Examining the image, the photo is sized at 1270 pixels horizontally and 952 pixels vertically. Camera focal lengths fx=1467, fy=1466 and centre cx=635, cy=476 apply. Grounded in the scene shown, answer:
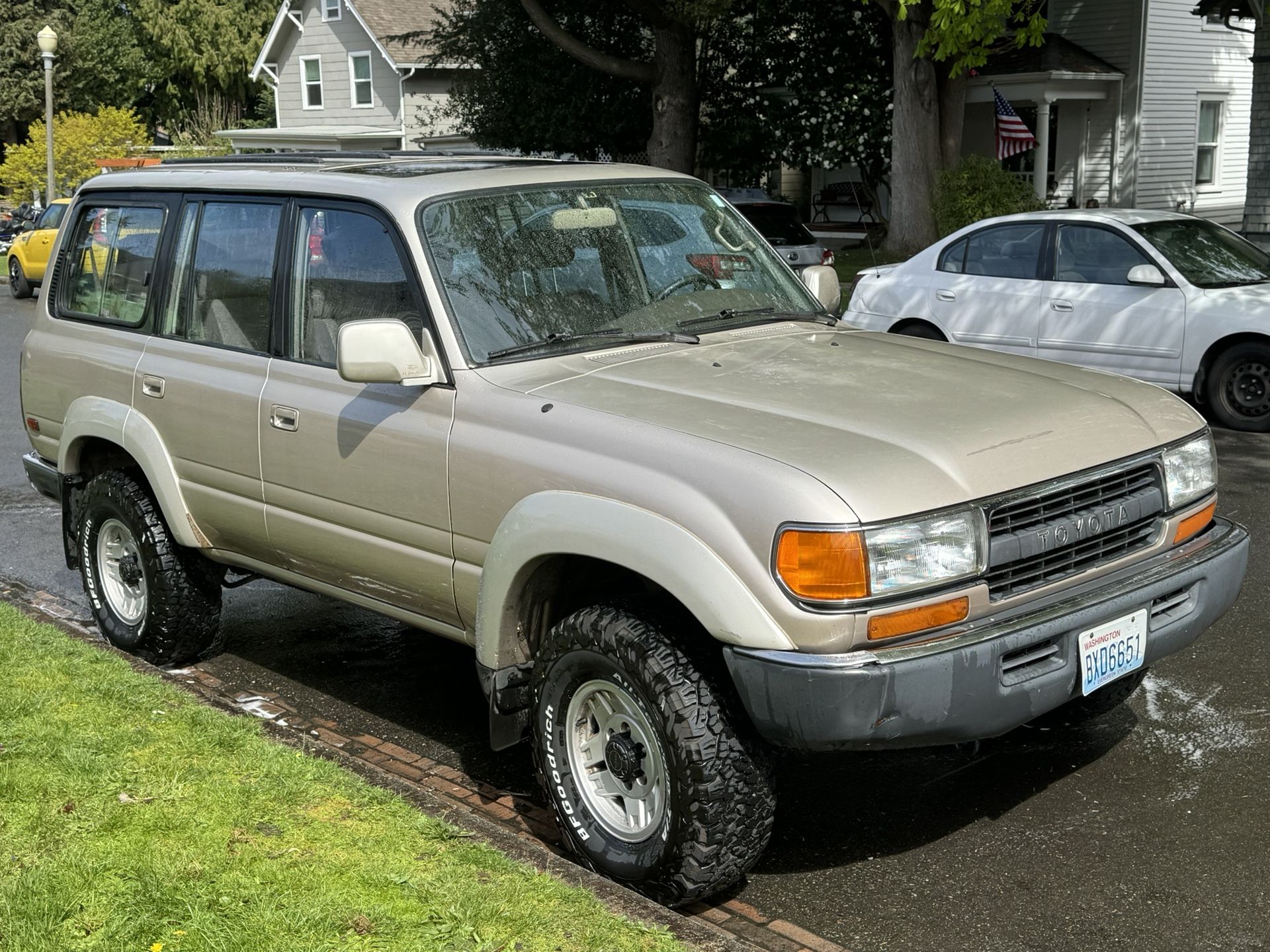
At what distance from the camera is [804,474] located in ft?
12.1

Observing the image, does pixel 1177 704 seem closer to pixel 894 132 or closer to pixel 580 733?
pixel 580 733

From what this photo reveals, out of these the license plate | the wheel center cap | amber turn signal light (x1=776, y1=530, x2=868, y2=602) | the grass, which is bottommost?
the grass

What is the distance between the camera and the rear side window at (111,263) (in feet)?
19.8

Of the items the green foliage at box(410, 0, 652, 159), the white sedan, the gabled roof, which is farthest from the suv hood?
the gabled roof

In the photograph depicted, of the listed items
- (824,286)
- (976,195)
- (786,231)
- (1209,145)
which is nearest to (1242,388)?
(824,286)

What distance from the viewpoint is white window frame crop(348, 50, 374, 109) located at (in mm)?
42500

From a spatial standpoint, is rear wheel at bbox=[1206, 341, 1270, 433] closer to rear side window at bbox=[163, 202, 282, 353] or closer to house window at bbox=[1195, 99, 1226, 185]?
rear side window at bbox=[163, 202, 282, 353]

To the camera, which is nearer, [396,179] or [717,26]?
[396,179]

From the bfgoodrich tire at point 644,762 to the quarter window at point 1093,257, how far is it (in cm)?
812

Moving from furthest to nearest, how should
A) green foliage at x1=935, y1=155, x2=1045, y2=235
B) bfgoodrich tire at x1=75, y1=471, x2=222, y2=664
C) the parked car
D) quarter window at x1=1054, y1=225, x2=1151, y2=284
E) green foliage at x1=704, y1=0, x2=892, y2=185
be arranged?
green foliage at x1=704, y1=0, x2=892, y2=185 < the parked car < green foliage at x1=935, y1=155, x2=1045, y2=235 < quarter window at x1=1054, y1=225, x2=1151, y2=284 < bfgoodrich tire at x1=75, y1=471, x2=222, y2=664

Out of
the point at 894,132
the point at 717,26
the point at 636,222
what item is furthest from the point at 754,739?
the point at 717,26

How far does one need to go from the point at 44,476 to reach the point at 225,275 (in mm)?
1753

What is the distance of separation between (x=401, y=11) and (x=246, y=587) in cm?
3699

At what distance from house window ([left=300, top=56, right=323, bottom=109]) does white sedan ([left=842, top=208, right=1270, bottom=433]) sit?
3571cm
